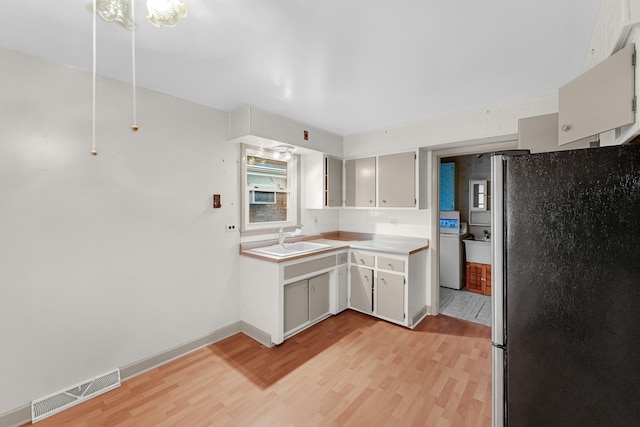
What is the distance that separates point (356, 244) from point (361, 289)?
1.89 feet

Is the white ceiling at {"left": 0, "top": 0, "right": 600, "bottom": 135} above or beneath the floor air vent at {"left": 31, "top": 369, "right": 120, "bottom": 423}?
above

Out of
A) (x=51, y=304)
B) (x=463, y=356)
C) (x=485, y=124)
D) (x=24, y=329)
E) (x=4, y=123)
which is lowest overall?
(x=463, y=356)

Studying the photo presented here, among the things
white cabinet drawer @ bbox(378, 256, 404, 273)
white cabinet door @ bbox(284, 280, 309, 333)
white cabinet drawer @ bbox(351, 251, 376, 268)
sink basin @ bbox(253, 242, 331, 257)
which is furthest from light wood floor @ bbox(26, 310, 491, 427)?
sink basin @ bbox(253, 242, 331, 257)

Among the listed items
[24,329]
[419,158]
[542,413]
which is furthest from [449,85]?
[24,329]

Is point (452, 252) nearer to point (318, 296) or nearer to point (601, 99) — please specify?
point (318, 296)

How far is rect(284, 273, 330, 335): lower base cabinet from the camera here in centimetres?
279

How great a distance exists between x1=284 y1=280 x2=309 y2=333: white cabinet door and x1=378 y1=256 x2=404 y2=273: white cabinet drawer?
930 mm

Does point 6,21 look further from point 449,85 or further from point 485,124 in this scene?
point 485,124

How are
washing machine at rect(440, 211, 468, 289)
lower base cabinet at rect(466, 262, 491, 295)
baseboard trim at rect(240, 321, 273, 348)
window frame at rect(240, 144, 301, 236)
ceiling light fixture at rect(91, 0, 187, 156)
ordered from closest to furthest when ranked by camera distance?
ceiling light fixture at rect(91, 0, 187, 156) < baseboard trim at rect(240, 321, 273, 348) < window frame at rect(240, 144, 301, 236) < lower base cabinet at rect(466, 262, 491, 295) < washing machine at rect(440, 211, 468, 289)

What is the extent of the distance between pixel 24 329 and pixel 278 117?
105 inches

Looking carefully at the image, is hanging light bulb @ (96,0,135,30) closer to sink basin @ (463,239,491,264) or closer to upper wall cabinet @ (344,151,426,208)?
upper wall cabinet @ (344,151,426,208)

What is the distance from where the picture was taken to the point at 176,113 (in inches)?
99.0

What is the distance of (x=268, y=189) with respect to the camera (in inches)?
132

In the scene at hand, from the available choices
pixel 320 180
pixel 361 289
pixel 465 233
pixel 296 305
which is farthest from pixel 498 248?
pixel 465 233
